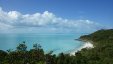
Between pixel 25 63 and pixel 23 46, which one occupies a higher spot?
pixel 23 46

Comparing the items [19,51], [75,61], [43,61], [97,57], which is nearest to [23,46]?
[19,51]

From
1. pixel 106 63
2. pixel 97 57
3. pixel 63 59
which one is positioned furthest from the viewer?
pixel 97 57

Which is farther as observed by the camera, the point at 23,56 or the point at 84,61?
the point at 84,61

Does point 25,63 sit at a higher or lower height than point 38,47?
lower

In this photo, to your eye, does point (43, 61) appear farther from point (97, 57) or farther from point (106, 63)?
point (97, 57)

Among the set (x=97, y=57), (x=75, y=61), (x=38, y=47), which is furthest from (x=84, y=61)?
(x=38, y=47)

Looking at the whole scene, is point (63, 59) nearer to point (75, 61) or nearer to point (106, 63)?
point (75, 61)

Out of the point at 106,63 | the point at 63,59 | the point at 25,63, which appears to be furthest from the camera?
the point at 63,59

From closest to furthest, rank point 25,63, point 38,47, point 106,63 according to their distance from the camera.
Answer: point 25,63 → point 38,47 → point 106,63

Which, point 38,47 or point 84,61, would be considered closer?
point 38,47
